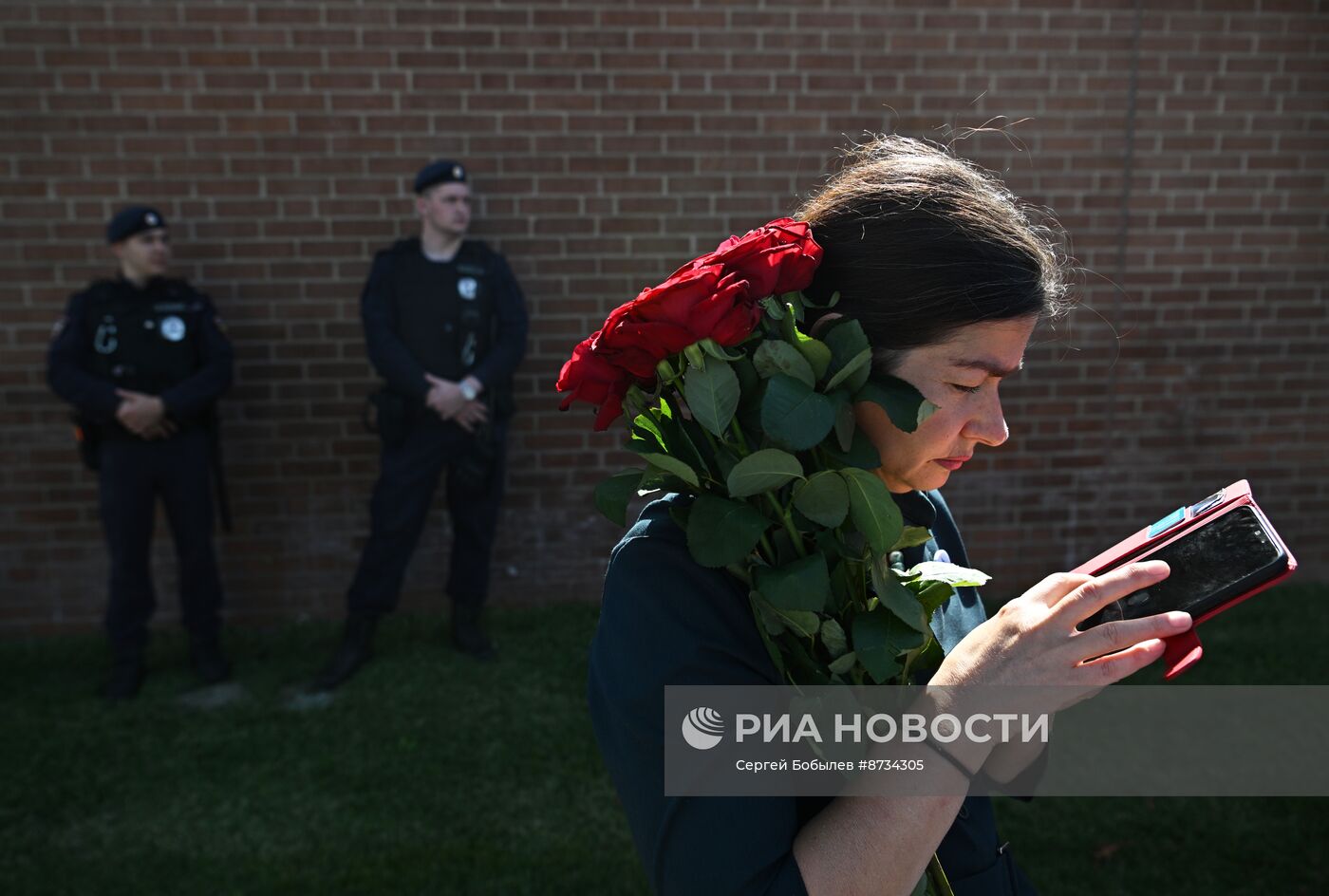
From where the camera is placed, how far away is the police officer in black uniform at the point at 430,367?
17.0 ft

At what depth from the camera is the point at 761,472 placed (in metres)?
1.35

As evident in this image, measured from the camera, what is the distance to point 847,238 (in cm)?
153

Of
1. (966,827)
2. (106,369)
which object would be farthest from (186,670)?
(966,827)

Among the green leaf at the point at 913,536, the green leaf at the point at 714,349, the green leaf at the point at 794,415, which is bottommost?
the green leaf at the point at 913,536

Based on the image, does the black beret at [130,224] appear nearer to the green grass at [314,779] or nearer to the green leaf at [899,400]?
the green grass at [314,779]

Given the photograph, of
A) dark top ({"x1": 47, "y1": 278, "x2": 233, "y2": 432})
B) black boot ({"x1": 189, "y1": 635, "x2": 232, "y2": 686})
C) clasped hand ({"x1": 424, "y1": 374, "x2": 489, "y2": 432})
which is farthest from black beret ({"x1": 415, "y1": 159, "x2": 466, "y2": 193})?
black boot ({"x1": 189, "y1": 635, "x2": 232, "y2": 686})

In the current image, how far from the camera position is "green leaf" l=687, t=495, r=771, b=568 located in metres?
1.32

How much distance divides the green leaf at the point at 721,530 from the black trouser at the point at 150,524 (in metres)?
4.32

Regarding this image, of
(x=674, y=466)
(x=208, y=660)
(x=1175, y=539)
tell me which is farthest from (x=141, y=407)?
(x=1175, y=539)

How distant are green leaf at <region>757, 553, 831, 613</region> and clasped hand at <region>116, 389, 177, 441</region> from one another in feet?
14.0

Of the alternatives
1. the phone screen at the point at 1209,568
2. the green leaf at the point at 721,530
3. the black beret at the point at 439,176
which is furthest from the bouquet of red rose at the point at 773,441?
the black beret at the point at 439,176

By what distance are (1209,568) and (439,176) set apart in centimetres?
436

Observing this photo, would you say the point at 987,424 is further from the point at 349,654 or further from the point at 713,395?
the point at 349,654

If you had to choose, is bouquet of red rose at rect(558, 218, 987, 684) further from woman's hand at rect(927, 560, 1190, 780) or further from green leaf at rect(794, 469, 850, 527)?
woman's hand at rect(927, 560, 1190, 780)
